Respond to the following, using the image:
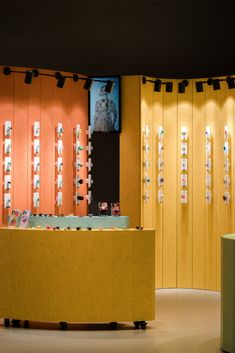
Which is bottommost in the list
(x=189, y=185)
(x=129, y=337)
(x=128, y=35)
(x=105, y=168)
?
(x=129, y=337)

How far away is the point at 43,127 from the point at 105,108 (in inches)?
48.4

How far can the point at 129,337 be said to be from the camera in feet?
29.2

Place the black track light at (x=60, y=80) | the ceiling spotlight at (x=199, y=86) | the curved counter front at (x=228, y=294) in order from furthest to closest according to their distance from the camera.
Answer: the ceiling spotlight at (x=199, y=86)
the black track light at (x=60, y=80)
the curved counter front at (x=228, y=294)

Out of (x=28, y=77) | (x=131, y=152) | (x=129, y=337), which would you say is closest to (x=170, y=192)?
(x=131, y=152)

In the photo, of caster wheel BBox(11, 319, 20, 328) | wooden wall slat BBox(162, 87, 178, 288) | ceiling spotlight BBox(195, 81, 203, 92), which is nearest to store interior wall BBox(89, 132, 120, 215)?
wooden wall slat BBox(162, 87, 178, 288)

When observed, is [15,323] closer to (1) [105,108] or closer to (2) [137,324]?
(2) [137,324]

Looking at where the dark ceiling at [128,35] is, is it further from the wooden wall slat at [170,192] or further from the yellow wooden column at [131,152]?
the yellow wooden column at [131,152]

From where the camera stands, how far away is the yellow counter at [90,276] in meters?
9.30

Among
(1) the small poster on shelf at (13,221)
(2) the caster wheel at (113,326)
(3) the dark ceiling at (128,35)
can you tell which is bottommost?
(2) the caster wheel at (113,326)

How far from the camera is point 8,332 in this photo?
920 cm

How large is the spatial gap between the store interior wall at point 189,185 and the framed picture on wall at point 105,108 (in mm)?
208

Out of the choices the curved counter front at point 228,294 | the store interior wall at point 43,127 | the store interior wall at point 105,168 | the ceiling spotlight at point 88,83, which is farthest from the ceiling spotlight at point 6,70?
the curved counter front at point 228,294

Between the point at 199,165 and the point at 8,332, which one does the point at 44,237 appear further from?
the point at 199,165

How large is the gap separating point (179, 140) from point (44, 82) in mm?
2400
